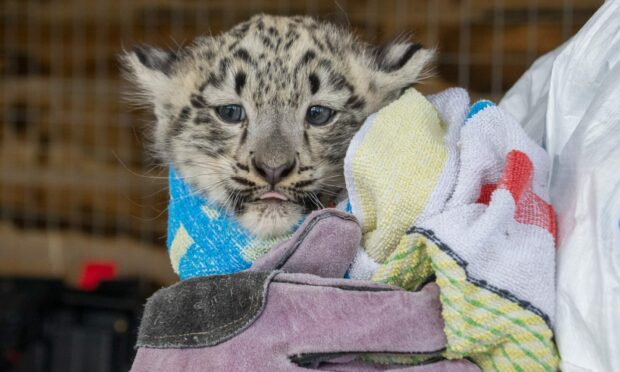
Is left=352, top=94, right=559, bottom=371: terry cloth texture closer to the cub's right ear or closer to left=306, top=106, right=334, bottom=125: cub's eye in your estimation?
left=306, top=106, right=334, bottom=125: cub's eye

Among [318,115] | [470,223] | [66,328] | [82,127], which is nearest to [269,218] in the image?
[318,115]

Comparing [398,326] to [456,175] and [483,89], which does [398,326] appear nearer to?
[456,175]

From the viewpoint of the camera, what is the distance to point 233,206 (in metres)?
0.99

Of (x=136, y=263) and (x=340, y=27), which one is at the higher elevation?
(x=340, y=27)

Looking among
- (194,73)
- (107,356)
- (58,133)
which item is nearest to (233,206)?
(194,73)

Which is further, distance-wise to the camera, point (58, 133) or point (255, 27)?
point (58, 133)

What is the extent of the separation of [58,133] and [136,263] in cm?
64

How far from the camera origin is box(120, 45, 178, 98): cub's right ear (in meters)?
1.22

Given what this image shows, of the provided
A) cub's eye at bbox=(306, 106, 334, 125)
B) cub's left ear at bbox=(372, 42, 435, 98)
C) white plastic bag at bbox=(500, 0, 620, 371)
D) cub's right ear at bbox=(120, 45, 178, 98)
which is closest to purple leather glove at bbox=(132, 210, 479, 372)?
white plastic bag at bbox=(500, 0, 620, 371)

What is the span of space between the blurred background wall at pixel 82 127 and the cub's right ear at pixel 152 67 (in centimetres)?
133

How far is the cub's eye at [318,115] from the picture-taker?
3.44 ft

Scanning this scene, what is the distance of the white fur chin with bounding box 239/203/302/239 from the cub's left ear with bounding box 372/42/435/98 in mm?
270

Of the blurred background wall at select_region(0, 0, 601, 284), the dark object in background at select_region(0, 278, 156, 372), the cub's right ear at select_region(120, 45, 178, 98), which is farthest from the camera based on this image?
the blurred background wall at select_region(0, 0, 601, 284)

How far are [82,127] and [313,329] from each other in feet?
8.18
